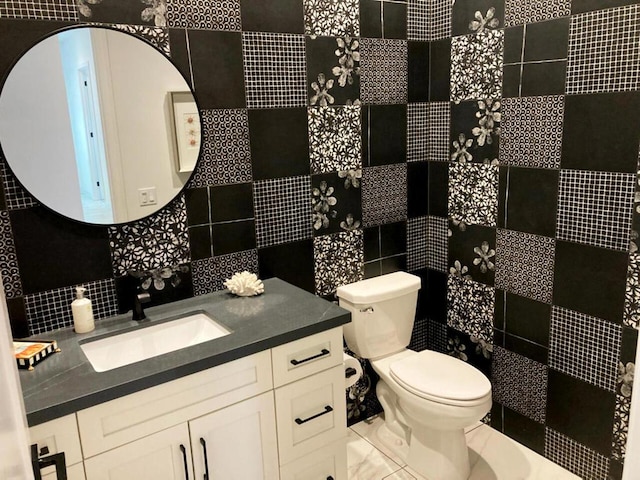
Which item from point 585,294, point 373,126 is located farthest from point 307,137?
point 585,294

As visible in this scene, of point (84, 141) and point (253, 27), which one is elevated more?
point (253, 27)

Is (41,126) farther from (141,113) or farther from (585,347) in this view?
(585,347)

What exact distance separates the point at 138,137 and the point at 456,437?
1.81 m

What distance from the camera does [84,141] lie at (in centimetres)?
186

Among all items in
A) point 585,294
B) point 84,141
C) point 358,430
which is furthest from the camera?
point 358,430

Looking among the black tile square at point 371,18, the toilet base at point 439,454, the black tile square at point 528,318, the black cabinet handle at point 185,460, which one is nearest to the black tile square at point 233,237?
the black cabinet handle at point 185,460

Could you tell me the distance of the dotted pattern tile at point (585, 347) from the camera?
218 cm

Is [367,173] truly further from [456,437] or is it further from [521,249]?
[456,437]

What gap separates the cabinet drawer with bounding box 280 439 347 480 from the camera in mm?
1942

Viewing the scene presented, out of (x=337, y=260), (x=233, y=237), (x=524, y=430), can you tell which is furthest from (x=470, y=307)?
(x=233, y=237)

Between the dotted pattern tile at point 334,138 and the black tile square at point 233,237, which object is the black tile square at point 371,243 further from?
the black tile square at point 233,237

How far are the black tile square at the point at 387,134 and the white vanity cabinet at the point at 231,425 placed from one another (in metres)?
1.07

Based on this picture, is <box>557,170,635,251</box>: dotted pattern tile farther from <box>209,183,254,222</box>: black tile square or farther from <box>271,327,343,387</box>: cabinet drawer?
<box>209,183,254,222</box>: black tile square

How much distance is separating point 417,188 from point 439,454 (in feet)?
4.30
